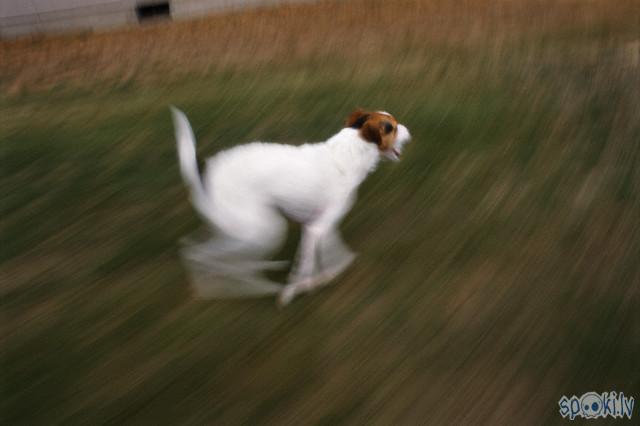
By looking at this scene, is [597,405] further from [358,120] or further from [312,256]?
[358,120]

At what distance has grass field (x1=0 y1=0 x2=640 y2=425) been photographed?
239 centimetres

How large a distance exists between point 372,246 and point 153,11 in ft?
20.4

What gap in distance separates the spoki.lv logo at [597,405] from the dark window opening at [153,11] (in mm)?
7241

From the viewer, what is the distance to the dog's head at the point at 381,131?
8.77ft

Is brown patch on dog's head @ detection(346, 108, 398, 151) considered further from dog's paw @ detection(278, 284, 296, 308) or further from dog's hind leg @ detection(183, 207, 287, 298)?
dog's paw @ detection(278, 284, 296, 308)

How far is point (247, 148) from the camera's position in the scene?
2.55 m

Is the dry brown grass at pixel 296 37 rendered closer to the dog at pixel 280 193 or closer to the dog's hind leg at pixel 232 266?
the dog at pixel 280 193

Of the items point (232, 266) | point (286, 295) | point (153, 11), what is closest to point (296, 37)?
point (153, 11)

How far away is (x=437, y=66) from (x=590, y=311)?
3.28 meters

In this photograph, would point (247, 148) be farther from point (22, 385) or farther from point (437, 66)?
point (437, 66)

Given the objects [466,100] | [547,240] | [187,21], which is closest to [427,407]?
[547,240]

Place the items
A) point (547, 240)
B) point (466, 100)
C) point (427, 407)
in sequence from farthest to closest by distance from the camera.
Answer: point (466, 100) → point (547, 240) → point (427, 407)

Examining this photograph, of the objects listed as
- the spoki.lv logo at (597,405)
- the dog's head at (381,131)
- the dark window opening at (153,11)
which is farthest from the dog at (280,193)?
the dark window opening at (153,11)

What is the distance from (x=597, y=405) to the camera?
222 cm
